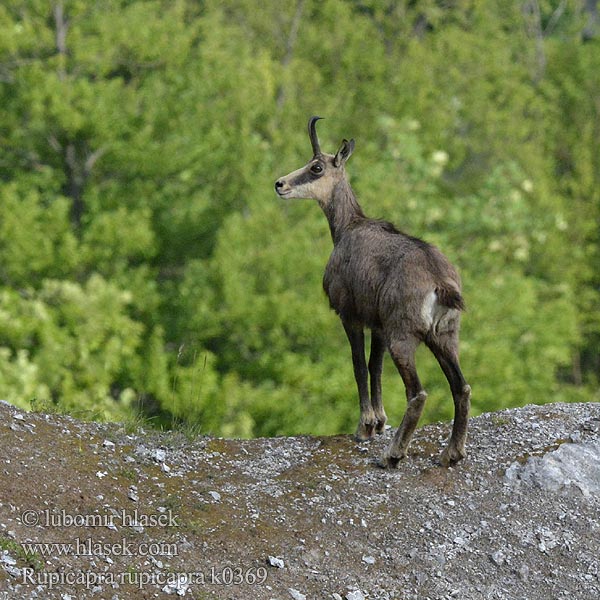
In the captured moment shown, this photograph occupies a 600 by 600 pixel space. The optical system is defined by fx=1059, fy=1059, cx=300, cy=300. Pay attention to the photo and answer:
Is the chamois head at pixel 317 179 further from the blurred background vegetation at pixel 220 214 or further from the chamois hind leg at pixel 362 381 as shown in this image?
the blurred background vegetation at pixel 220 214

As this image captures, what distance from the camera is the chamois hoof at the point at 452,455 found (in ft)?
28.5

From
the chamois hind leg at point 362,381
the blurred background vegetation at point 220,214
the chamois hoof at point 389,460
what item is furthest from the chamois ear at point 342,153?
the blurred background vegetation at point 220,214

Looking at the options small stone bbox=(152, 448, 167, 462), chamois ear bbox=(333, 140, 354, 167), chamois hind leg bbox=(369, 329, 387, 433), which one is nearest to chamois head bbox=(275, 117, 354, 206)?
chamois ear bbox=(333, 140, 354, 167)

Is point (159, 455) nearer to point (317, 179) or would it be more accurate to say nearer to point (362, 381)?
point (362, 381)

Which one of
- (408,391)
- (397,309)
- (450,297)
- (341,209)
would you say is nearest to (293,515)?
(408,391)

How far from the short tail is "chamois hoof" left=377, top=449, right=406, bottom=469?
131 centimetres

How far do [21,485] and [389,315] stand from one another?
3116 millimetres

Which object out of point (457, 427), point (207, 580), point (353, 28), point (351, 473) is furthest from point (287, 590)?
point (353, 28)

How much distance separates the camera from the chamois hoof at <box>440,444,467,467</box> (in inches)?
342

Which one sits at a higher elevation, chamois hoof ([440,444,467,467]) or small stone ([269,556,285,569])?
chamois hoof ([440,444,467,467])

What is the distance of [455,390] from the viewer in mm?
8562

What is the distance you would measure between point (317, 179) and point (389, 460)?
10.0ft

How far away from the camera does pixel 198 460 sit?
8.89 metres

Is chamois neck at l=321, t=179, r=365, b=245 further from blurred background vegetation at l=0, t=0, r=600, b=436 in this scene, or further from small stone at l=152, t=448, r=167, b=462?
blurred background vegetation at l=0, t=0, r=600, b=436
